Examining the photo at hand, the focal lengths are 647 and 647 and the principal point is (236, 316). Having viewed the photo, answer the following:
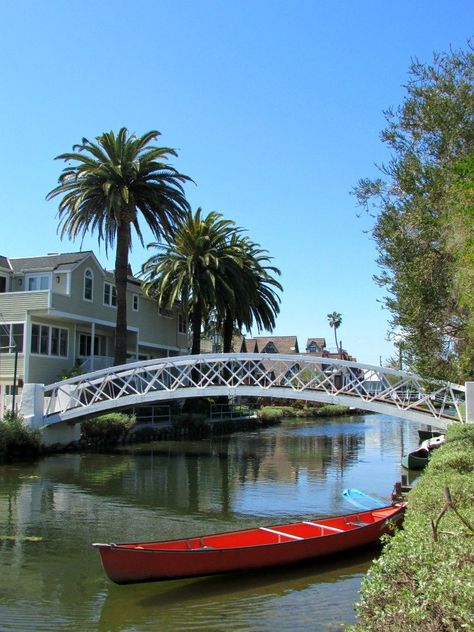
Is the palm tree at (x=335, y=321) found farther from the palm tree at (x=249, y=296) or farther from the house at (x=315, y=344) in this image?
the palm tree at (x=249, y=296)

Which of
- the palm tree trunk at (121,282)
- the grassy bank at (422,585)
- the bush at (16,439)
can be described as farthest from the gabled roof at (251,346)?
the grassy bank at (422,585)

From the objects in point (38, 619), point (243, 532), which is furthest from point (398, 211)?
point (38, 619)

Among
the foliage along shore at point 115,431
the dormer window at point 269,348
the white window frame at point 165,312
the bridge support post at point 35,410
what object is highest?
the dormer window at point 269,348

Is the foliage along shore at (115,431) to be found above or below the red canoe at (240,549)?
above

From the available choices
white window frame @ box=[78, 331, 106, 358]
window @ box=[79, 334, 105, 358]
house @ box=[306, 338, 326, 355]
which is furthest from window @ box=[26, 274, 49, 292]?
house @ box=[306, 338, 326, 355]

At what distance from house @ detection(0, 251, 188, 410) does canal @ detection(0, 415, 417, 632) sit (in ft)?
24.4

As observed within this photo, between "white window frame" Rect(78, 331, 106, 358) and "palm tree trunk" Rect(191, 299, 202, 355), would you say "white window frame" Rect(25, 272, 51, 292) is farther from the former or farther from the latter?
"palm tree trunk" Rect(191, 299, 202, 355)

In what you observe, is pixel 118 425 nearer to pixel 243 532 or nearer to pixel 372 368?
pixel 372 368

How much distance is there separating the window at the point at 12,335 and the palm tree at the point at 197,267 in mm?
9892

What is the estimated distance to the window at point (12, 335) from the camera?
35500 millimetres

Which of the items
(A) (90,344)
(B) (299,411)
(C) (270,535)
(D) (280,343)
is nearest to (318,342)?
(D) (280,343)

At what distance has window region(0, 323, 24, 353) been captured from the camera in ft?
116

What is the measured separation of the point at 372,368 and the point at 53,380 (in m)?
19.6

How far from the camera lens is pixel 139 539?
14.8 m
